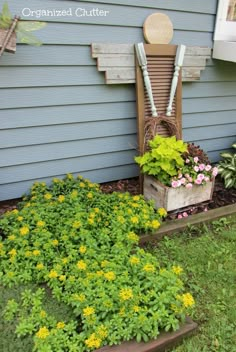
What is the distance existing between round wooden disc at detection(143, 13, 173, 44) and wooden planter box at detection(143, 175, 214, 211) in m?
1.03

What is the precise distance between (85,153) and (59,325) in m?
1.41

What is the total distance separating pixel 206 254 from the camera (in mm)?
2027

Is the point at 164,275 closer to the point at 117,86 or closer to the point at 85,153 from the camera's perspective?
the point at 85,153

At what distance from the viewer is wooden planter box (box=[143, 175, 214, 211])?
2227 mm

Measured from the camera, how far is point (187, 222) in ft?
7.49

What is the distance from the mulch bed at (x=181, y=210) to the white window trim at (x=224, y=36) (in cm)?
110

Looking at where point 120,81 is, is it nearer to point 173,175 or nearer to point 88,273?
point 173,175

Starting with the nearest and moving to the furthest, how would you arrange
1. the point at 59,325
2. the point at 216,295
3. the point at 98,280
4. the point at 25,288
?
the point at 59,325 < the point at 98,280 < the point at 25,288 < the point at 216,295

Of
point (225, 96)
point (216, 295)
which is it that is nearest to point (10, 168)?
point (216, 295)

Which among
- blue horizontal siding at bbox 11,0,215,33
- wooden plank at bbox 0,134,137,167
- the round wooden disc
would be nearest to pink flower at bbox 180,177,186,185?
wooden plank at bbox 0,134,137,167

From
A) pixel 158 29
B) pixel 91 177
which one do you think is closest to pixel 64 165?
pixel 91 177

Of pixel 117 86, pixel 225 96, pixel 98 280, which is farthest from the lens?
pixel 225 96

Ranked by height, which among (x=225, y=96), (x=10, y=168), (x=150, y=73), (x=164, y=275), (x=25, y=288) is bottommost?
(x=25, y=288)

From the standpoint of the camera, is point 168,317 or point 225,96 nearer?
point 168,317
